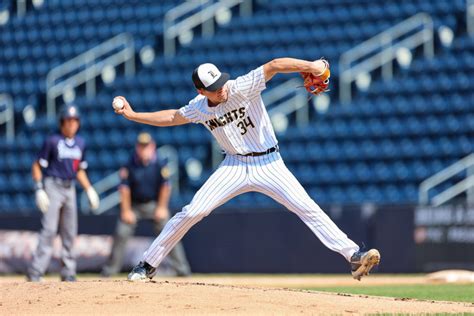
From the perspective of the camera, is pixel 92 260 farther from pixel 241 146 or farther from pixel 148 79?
pixel 241 146

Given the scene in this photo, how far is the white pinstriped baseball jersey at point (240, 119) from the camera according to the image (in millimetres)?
8609

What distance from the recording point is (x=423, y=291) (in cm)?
1122

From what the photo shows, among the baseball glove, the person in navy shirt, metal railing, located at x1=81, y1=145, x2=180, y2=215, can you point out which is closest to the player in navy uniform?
the person in navy shirt

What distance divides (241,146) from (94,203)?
4570 mm

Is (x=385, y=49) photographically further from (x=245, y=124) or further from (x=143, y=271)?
(x=143, y=271)

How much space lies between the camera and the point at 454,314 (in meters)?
7.70

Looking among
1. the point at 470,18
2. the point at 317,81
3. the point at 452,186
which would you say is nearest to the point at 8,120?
the point at 452,186

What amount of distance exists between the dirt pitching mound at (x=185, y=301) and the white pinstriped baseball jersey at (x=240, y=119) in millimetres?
1140

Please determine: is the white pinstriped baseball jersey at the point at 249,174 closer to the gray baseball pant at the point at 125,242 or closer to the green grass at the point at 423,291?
the green grass at the point at 423,291

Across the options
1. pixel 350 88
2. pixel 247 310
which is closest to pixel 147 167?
pixel 350 88

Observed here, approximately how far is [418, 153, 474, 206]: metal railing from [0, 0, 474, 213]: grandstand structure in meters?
0.22

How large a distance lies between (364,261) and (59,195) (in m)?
4.86

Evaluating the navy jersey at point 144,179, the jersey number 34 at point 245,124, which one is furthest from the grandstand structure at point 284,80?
the jersey number 34 at point 245,124

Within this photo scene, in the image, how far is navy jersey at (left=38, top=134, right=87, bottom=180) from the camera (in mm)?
12516
